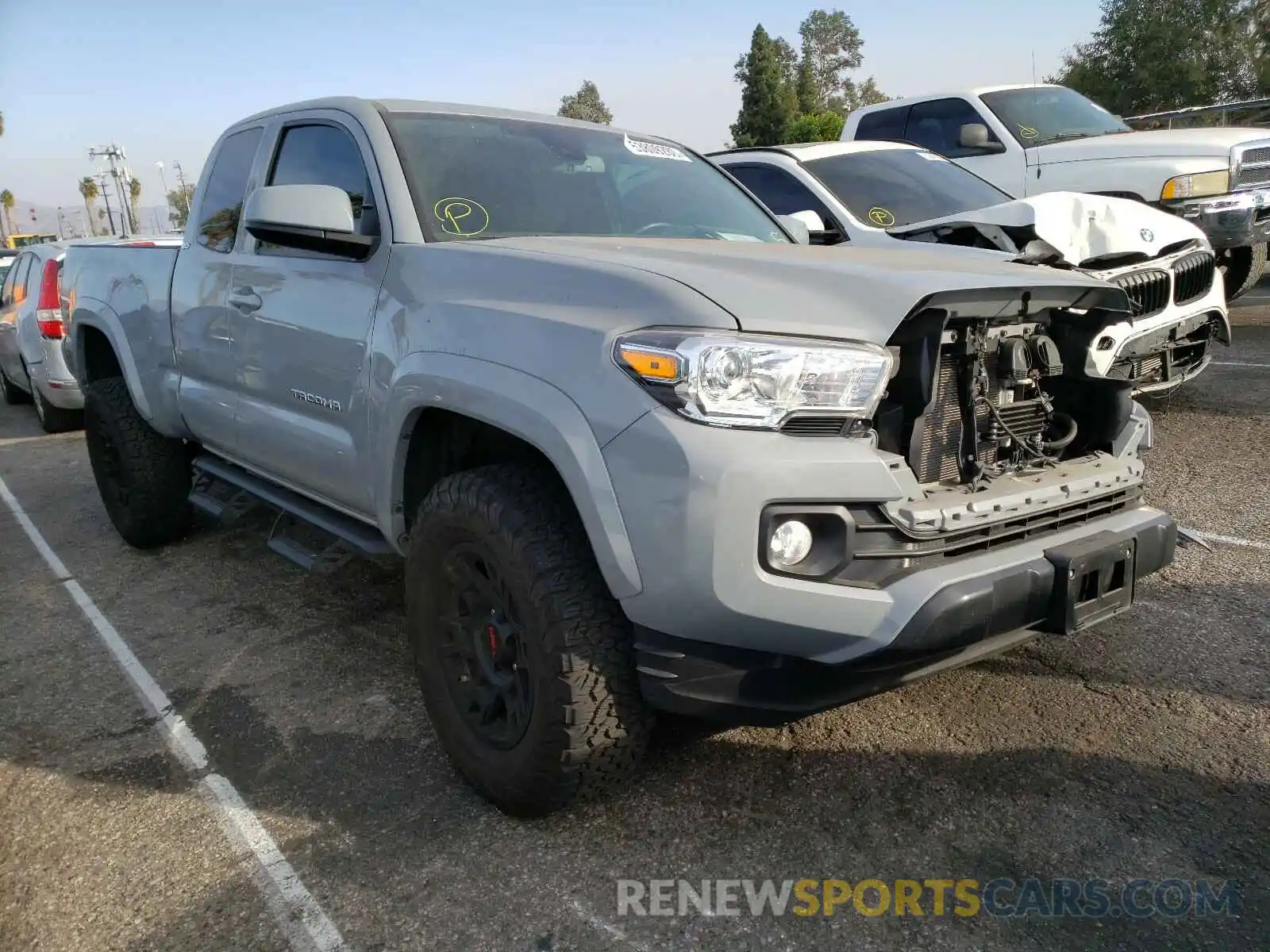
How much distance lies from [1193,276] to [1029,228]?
1.24 meters

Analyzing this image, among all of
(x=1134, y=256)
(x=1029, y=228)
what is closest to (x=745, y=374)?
(x=1029, y=228)

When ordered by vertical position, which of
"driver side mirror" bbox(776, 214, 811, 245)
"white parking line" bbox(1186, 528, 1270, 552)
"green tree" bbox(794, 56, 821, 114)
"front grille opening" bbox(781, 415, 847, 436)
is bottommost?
"white parking line" bbox(1186, 528, 1270, 552)

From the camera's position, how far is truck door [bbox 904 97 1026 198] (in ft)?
26.3

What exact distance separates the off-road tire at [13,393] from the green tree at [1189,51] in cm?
3266

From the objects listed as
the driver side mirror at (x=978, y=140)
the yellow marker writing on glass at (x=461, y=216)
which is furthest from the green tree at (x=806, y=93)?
the yellow marker writing on glass at (x=461, y=216)

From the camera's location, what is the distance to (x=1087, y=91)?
→ 3316cm

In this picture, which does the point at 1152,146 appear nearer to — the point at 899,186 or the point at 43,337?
the point at 899,186

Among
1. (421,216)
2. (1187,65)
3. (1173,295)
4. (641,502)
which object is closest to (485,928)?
(641,502)

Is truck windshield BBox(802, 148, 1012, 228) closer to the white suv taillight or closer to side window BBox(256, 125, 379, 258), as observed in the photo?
side window BBox(256, 125, 379, 258)

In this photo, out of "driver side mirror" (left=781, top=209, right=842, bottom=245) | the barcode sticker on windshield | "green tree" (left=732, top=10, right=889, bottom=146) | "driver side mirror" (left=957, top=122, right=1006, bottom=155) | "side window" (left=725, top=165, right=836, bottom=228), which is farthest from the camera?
"green tree" (left=732, top=10, right=889, bottom=146)

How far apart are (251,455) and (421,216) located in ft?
4.77

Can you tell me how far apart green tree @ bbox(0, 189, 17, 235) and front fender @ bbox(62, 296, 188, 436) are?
315 feet

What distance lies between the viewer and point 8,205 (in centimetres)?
9019

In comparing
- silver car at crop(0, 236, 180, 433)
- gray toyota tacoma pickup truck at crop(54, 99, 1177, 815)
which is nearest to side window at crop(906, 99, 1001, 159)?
gray toyota tacoma pickup truck at crop(54, 99, 1177, 815)
